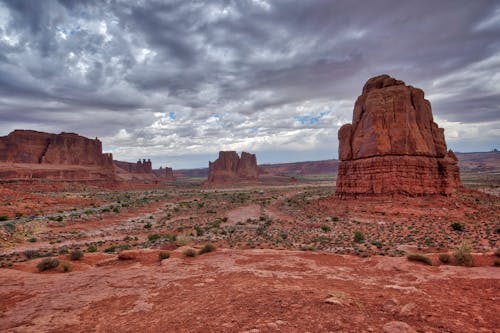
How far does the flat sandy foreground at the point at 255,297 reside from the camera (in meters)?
5.01

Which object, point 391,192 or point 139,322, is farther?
point 391,192

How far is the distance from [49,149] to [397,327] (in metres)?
101

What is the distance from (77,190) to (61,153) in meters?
27.7

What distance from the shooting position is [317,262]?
10.2m

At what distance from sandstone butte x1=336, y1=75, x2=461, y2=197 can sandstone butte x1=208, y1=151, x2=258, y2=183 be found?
8662 cm

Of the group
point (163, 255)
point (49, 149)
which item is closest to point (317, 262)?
point (163, 255)

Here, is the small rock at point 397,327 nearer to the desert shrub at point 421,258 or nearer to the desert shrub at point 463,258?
the desert shrub at point 421,258

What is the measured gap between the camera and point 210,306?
6.07m

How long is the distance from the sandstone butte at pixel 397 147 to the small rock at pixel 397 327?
24022 millimetres

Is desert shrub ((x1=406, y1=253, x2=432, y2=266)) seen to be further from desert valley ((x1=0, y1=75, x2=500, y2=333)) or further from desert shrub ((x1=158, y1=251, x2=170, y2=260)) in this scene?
desert shrub ((x1=158, y1=251, x2=170, y2=260))

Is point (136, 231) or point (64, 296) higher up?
point (64, 296)

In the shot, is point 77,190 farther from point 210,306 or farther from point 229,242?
point 210,306

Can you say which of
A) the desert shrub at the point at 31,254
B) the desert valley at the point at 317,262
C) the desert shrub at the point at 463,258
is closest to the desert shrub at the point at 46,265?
the desert valley at the point at 317,262

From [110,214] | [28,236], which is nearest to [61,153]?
[110,214]
